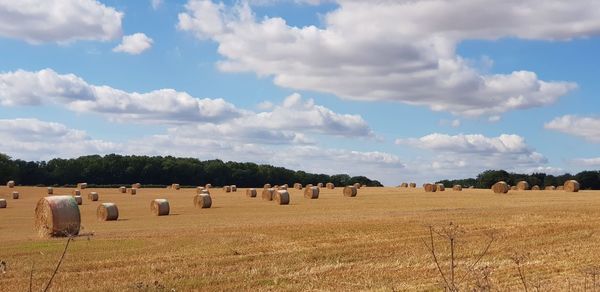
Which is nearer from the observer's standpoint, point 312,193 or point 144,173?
point 312,193

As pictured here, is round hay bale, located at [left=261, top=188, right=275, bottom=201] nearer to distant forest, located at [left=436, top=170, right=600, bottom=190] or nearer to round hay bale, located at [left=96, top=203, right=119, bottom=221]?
round hay bale, located at [left=96, top=203, right=119, bottom=221]

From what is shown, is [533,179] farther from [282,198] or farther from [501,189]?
[282,198]

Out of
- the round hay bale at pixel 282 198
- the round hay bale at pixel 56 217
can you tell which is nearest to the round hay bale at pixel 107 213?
the round hay bale at pixel 56 217

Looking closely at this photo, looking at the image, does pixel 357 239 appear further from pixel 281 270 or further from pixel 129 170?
pixel 129 170

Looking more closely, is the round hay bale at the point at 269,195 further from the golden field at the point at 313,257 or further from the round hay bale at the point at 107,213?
the golden field at the point at 313,257

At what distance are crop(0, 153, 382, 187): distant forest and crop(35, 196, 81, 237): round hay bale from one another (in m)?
91.3

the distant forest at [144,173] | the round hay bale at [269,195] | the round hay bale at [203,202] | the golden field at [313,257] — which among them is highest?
the distant forest at [144,173]

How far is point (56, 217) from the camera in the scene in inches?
1056

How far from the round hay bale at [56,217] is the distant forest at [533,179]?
266ft

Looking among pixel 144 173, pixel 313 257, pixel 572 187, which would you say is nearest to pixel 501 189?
pixel 572 187

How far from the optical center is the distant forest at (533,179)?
341ft

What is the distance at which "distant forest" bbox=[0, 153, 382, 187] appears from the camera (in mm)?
120375

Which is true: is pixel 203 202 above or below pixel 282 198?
below

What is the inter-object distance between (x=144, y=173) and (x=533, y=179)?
212 feet
